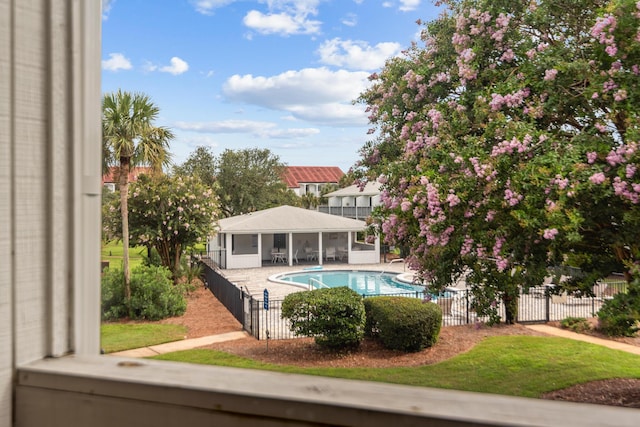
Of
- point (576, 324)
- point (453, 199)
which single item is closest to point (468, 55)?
point (453, 199)

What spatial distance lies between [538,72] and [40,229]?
3803 mm

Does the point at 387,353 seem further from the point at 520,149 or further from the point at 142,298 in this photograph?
the point at 142,298

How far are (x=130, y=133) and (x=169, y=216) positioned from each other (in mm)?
3505

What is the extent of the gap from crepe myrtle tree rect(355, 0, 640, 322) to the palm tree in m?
2.64

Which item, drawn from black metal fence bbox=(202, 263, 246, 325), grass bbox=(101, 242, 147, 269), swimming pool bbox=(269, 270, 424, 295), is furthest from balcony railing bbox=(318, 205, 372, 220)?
grass bbox=(101, 242, 147, 269)

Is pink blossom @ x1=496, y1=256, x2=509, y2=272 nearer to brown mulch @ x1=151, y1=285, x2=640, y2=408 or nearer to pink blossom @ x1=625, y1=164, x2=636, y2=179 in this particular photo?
pink blossom @ x1=625, y1=164, x2=636, y2=179

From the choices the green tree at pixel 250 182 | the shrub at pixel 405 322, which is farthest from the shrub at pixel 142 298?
the green tree at pixel 250 182

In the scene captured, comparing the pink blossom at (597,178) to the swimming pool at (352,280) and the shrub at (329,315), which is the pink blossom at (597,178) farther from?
the swimming pool at (352,280)

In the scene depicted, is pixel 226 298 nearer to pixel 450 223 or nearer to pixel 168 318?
pixel 168 318

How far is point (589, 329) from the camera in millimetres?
6203

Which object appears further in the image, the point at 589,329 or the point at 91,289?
the point at 589,329

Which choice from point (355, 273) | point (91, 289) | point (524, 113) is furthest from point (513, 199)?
point (355, 273)

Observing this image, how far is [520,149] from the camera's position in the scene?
3146 millimetres

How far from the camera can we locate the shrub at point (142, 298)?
665cm
